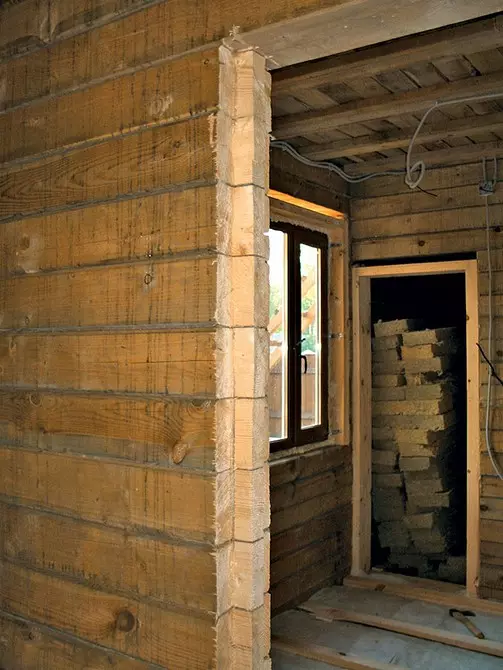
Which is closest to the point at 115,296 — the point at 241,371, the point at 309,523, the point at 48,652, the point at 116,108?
the point at 241,371

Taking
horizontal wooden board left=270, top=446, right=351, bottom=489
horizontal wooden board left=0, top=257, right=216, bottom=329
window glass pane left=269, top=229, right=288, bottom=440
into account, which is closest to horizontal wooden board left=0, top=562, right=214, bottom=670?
horizontal wooden board left=0, top=257, right=216, bottom=329

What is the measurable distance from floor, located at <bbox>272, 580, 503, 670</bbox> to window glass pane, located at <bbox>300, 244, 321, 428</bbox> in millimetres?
1094

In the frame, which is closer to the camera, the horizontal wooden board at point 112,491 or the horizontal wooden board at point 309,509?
the horizontal wooden board at point 112,491

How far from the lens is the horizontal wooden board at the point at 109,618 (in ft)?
7.11

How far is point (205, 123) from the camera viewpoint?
85.7 inches

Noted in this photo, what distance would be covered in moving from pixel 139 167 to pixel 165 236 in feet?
0.90

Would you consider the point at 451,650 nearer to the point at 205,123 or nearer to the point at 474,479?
the point at 474,479

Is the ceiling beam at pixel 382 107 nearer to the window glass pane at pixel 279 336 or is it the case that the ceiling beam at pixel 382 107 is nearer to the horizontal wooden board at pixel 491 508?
the window glass pane at pixel 279 336

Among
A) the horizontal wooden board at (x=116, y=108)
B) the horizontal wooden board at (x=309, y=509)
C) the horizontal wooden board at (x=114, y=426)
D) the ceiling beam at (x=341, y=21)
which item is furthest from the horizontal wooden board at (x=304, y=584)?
the ceiling beam at (x=341, y=21)

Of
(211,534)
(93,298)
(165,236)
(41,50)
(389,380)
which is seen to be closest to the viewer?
(211,534)

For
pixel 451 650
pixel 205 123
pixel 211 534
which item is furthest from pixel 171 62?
pixel 451 650

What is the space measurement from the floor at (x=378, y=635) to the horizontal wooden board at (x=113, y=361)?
172 cm

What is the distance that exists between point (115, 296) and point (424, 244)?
8.25 feet

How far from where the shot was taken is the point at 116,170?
7.88ft
